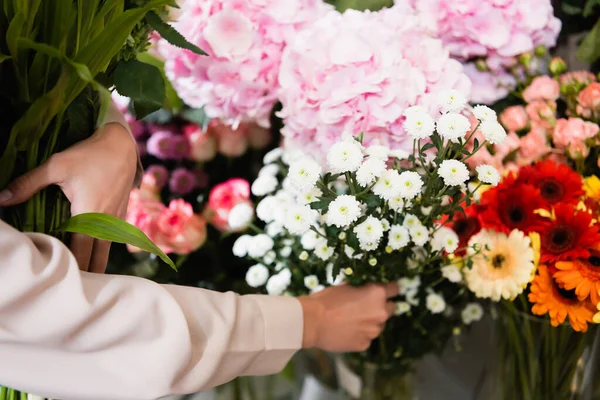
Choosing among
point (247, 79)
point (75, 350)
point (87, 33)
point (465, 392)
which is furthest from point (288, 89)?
point (465, 392)

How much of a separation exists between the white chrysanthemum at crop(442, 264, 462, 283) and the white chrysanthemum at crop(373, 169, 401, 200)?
0.18 metres

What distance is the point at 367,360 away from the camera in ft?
2.46

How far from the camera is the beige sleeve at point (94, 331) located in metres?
0.42

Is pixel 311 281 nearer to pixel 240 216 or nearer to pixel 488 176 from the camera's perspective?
pixel 240 216

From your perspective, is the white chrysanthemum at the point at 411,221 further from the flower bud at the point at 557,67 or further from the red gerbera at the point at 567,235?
the flower bud at the point at 557,67

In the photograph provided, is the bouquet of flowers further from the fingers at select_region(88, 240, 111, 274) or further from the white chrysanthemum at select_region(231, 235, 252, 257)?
the fingers at select_region(88, 240, 111, 274)

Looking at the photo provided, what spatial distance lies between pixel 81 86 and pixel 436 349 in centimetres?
53

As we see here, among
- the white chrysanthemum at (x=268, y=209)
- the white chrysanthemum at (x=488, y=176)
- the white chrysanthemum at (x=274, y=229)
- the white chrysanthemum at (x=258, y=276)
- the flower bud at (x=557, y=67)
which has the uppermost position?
the white chrysanthemum at (x=488, y=176)

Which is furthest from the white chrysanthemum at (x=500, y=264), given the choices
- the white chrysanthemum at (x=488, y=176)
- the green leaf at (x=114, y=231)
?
the green leaf at (x=114, y=231)

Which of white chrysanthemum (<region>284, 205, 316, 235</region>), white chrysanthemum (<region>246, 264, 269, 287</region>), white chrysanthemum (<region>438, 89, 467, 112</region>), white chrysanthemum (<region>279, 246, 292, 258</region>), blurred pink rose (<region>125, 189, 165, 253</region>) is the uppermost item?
white chrysanthemum (<region>438, 89, 467, 112</region>)

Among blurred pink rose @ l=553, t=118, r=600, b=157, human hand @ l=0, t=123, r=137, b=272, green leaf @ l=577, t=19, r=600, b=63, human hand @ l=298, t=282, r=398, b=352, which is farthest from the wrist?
green leaf @ l=577, t=19, r=600, b=63

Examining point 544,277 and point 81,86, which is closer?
point 81,86

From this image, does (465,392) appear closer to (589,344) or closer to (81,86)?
(589,344)

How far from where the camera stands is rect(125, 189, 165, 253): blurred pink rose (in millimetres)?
766
